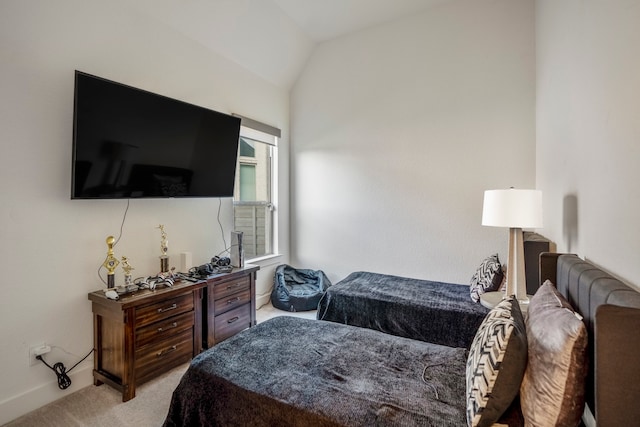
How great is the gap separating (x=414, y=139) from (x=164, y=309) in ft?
10.1

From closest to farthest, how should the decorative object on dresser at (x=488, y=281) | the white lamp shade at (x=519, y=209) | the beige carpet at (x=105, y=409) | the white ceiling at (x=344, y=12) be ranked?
1. the beige carpet at (x=105, y=409)
2. the white lamp shade at (x=519, y=209)
3. the decorative object on dresser at (x=488, y=281)
4. the white ceiling at (x=344, y=12)

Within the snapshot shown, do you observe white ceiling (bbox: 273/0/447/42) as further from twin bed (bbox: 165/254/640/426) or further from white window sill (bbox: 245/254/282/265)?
twin bed (bbox: 165/254/640/426)

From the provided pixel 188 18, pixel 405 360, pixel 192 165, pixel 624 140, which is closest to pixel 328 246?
pixel 192 165

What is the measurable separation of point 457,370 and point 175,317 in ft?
6.60

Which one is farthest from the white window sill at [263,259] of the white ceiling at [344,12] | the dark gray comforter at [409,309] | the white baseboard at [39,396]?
the white ceiling at [344,12]

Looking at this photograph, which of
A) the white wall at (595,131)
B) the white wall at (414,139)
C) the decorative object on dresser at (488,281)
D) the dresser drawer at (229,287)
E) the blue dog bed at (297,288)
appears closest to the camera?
the white wall at (595,131)

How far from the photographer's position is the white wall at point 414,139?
3.22m

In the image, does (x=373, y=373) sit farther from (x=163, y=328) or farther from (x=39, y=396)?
(x=39, y=396)

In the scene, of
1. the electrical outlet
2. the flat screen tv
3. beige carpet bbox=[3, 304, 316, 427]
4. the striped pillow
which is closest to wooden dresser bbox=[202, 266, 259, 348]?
beige carpet bbox=[3, 304, 316, 427]

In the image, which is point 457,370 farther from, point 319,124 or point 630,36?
point 319,124

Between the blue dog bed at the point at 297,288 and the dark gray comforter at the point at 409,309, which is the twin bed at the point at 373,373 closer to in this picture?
the dark gray comforter at the point at 409,309

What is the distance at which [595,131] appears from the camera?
1.56 meters

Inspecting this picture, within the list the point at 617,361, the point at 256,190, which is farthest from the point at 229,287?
the point at 617,361

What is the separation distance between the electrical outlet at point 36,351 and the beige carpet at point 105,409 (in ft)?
0.99
